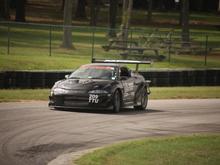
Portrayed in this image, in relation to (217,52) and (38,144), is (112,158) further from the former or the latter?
(217,52)

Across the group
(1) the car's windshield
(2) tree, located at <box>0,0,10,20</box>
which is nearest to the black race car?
(1) the car's windshield

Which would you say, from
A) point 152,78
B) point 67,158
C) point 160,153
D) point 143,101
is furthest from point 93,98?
point 152,78

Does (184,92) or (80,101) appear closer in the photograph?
(80,101)

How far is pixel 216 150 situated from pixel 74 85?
761cm

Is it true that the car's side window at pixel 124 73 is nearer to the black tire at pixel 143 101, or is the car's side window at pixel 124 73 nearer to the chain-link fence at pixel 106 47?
the black tire at pixel 143 101

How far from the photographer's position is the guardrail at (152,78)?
27.0 metres

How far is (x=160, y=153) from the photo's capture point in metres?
13.6

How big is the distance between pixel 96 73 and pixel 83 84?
97cm

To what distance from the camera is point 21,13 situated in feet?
213

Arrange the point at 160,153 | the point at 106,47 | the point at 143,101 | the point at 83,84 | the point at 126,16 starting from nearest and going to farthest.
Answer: the point at 160,153, the point at 83,84, the point at 143,101, the point at 106,47, the point at 126,16

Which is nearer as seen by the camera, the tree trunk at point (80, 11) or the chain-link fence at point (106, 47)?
the chain-link fence at point (106, 47)

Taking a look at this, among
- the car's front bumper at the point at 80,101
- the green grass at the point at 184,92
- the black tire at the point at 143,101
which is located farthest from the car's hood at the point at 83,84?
the green grass at the point at 184,92

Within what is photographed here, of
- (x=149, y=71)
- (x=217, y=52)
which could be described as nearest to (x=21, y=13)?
(x=217, y=52)

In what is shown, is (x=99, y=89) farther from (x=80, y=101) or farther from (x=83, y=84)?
(x=80, y=101)
